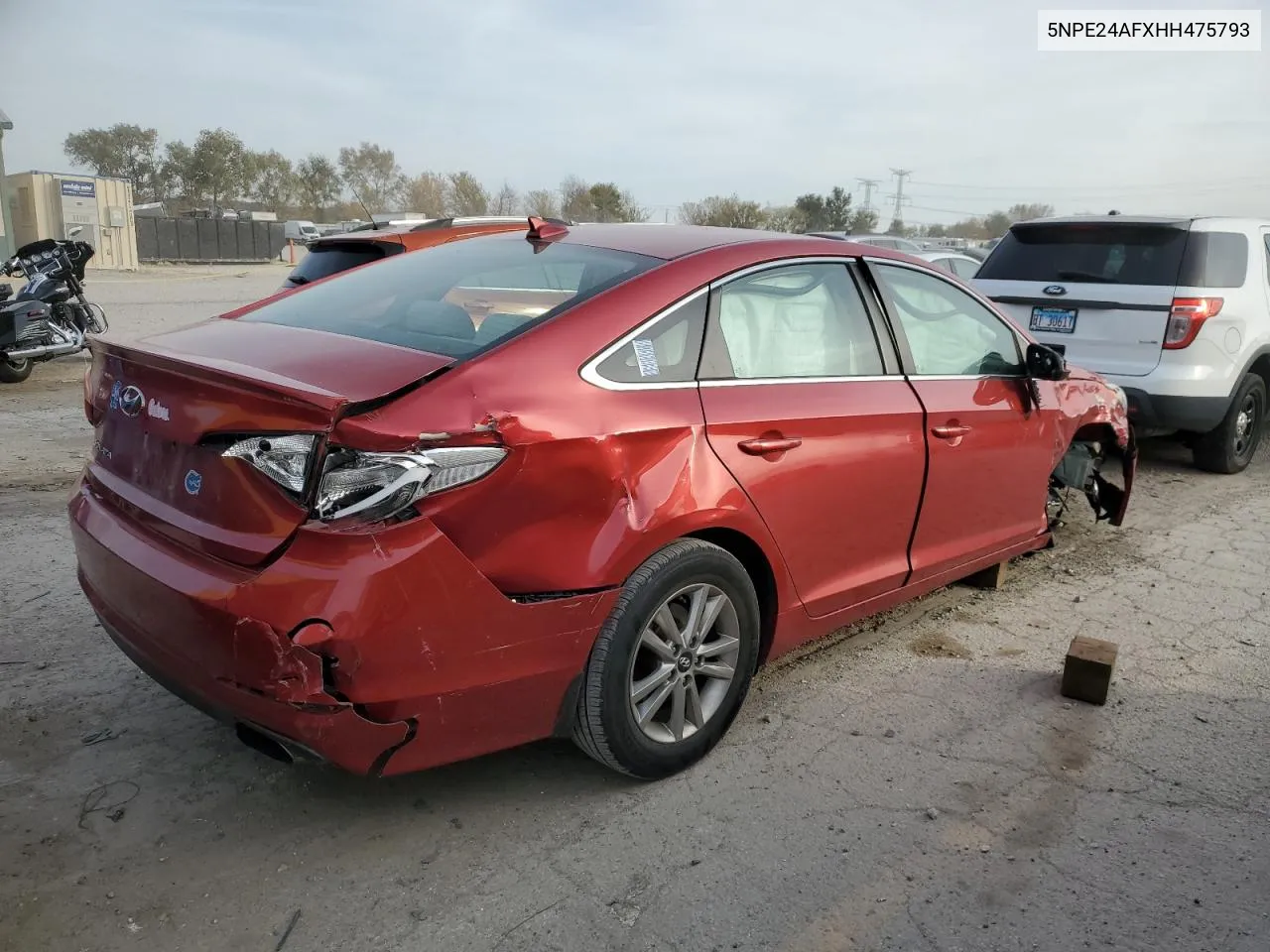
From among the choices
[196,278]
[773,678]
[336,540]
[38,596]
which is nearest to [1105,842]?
→ [773,678]

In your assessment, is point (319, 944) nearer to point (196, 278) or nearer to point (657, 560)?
point (657, 560)

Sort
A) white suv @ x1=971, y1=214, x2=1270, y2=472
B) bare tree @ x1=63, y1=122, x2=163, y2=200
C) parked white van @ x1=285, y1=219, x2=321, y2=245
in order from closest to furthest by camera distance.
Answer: white suv @ x1=971, y1=214, x2=1270, y2=472, parked white van @ x1=285, y1=219, x2=321, y2=245, bare tree @ x1=63, y1=122, x2=163, y2=200

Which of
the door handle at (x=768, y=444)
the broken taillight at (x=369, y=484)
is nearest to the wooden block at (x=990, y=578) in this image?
the door handle at (x=768, y=444)

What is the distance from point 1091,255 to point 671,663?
5540 millimetres

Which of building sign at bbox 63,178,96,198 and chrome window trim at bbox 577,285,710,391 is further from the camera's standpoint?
building sign at bbox 63,178,96,198

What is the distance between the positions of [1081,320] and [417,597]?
6005 millimetres

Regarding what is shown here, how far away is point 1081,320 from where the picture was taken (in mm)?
6891

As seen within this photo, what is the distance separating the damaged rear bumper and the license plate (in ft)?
18.1

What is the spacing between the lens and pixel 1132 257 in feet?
22.1

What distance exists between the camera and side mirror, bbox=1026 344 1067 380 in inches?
168

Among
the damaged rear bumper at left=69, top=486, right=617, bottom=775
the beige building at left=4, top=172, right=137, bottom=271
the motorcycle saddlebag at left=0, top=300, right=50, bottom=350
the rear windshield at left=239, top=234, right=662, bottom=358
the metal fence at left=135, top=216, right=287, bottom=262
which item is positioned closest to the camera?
the damaged rear bumper at left=69, top=486, right=617, bottom=775

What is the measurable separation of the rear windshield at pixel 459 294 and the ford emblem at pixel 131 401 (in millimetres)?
502

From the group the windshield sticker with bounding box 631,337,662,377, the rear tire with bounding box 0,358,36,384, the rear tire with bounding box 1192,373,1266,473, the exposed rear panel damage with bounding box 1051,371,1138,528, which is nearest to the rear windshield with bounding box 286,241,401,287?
the windshield sticker with bounding box 631,337,662,377

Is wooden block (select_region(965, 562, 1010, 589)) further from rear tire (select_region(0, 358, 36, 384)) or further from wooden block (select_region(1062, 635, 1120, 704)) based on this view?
rear tire (select_region(0, 358, 36, 384))
